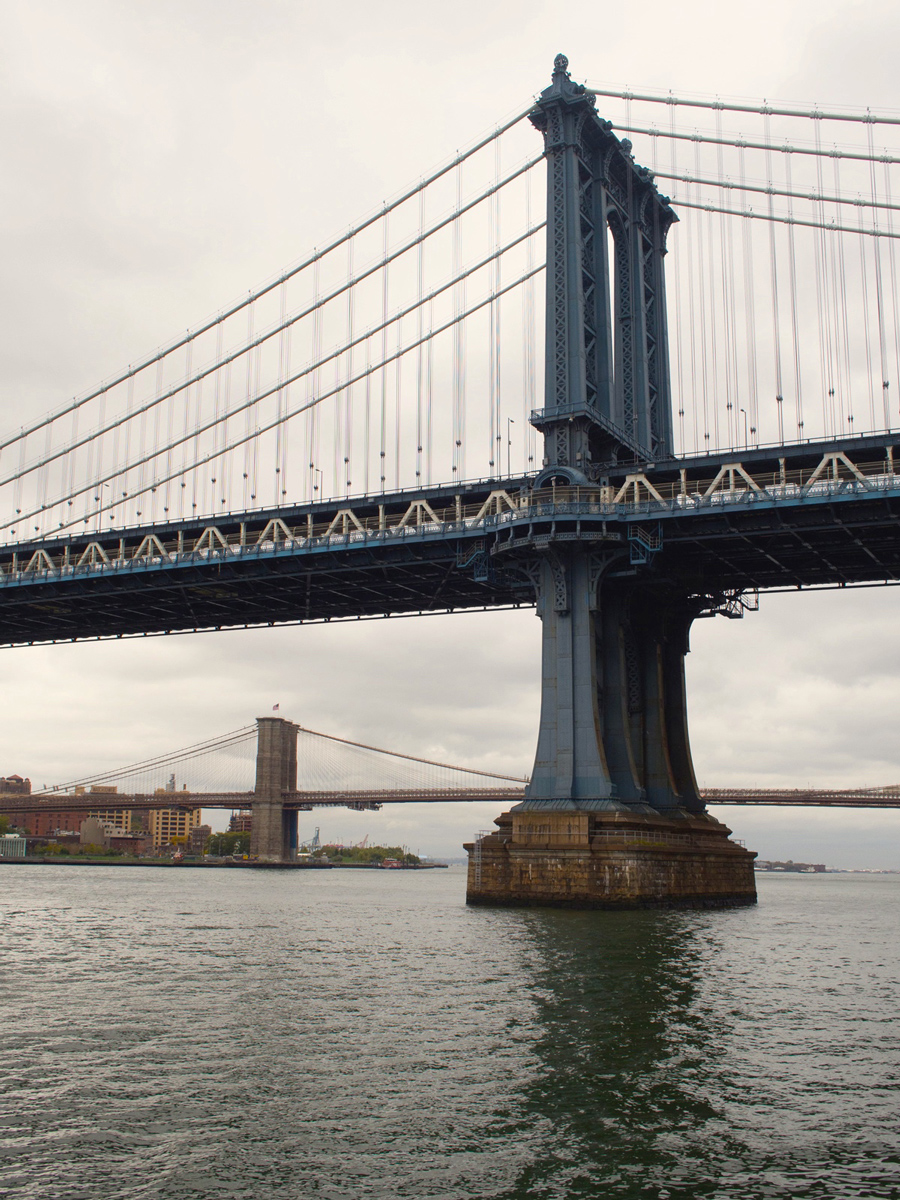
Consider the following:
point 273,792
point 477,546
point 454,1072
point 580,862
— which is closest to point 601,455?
point 477,546

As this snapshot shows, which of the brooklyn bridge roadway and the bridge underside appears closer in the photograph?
the bridge underside

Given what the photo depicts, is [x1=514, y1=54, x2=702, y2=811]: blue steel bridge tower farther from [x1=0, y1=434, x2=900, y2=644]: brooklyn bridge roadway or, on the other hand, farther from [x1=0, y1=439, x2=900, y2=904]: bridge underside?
[x1=0, y1=434, x2=900, y2=644]: brooklyn bridge roadway

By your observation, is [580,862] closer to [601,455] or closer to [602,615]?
[602,615]

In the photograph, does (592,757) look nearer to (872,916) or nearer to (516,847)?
(516,847)

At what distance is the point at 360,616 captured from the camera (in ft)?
260

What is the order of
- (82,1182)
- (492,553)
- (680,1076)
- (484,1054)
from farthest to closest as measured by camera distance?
(492,553), (484,1054), (680,1076), (82,1182)

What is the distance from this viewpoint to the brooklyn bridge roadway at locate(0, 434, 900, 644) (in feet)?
177

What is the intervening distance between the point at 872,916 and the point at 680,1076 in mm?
59313

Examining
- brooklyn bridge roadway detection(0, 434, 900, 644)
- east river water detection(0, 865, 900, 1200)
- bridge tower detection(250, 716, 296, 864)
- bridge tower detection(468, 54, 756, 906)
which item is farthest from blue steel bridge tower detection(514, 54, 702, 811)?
bridge tower detection(250, 716, 296, 864)

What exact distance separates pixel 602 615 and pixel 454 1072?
4092 cm

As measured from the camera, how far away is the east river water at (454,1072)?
13.6 m

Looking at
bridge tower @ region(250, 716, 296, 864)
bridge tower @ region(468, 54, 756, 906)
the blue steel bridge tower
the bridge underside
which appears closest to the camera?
bridge tower @ region(468, 54, 756, 906)

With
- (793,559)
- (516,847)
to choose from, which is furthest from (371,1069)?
(793,559)

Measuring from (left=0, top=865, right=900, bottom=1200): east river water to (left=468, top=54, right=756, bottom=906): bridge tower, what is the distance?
474 inches
